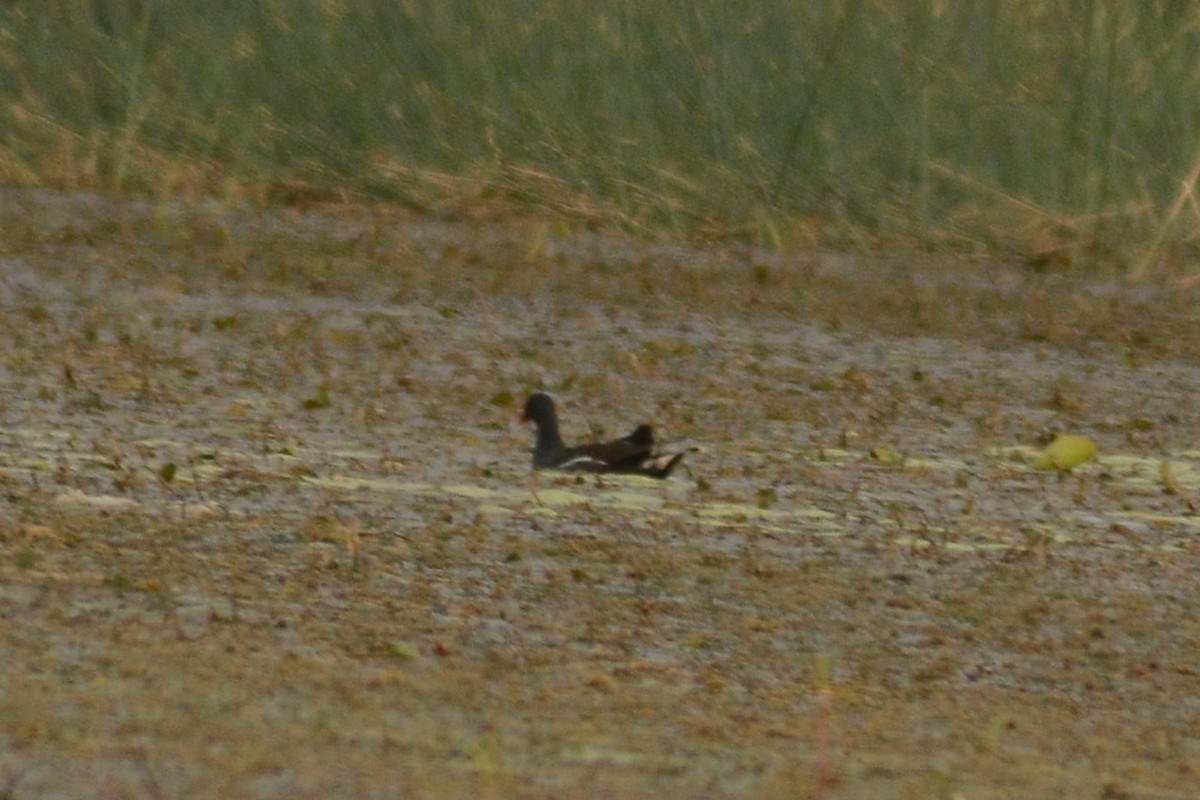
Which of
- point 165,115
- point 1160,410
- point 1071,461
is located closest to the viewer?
point 1071,461

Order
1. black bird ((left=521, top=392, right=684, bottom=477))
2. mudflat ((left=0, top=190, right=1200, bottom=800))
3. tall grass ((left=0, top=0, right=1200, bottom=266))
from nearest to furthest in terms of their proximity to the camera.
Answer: mudflat ((left=0, top=190, right=1200, bottom=800)) < black bird ((left=521, top=392, right=684, bottom=477)) < tall grass ((left=0, top=0, right=1200, bottom=266))

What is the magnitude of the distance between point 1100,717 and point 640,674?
0.76 metres

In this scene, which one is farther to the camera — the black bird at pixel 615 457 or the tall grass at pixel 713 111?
the tall grass at pixel 713 111

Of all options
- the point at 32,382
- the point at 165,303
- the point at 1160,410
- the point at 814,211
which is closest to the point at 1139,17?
the point at 814,211

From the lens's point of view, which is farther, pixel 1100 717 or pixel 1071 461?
pixel 1071 461

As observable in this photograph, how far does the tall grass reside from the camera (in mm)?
12758

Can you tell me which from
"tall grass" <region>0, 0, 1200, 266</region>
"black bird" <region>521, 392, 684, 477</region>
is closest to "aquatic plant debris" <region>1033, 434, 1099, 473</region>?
"black bird" <region>521, 392, 684, 477</region>

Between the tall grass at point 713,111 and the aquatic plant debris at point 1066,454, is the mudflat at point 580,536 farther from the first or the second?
the tall grass at point 713,111

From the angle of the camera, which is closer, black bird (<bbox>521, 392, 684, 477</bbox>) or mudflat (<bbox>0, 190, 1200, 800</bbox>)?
mudflat (<bbox>0, 190, 1200, 800</bbox>)

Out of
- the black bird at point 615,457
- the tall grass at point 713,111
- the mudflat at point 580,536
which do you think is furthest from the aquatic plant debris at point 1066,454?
the tall grass at point 713,111

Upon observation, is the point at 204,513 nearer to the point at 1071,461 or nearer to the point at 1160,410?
the point at 1071,461

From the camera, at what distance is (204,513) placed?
616 centimetres

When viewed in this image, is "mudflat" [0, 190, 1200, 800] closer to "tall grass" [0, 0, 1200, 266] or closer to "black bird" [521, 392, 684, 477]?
"black bird" [521, 392, 684, 477]

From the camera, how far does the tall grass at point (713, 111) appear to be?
12.8m
